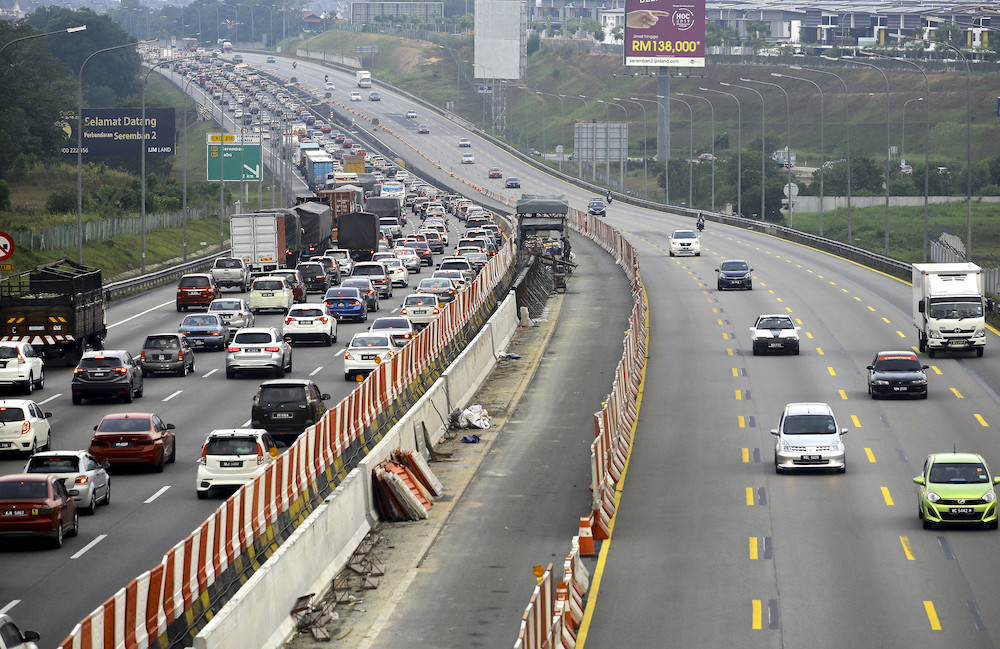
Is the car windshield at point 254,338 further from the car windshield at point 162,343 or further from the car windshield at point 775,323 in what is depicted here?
the car windshield at point 775,323

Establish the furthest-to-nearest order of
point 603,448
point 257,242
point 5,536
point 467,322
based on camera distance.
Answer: point 257,242
point 467,322
point 603,448
point 5,536

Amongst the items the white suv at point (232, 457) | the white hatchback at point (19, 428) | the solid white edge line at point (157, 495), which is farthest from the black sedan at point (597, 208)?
the white suv at point (232, 457)

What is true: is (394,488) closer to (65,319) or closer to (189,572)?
(189,572)

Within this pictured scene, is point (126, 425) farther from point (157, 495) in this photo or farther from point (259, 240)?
point (259, 240)

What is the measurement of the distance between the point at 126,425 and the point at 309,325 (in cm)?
2118

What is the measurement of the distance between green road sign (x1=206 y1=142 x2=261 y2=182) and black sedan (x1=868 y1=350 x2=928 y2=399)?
63989 millimetres

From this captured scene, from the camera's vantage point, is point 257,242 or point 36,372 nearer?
point 36,372

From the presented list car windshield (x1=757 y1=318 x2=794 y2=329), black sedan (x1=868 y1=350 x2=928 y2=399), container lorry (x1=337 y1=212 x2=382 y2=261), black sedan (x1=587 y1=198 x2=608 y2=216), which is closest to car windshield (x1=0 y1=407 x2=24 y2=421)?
black sedan (x1=868 y1=350 x2=928 y2=399)

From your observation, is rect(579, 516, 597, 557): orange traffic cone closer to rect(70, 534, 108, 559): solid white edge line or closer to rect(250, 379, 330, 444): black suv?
rect(70, 534, 108, 559): solid white edge line

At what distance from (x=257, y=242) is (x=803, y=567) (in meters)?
51.7

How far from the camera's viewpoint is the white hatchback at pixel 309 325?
178 feet

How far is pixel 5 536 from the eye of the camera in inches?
1032

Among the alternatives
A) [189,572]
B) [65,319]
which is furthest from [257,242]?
[189,572]

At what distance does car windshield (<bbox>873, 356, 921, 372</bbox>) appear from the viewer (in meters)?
45.2
